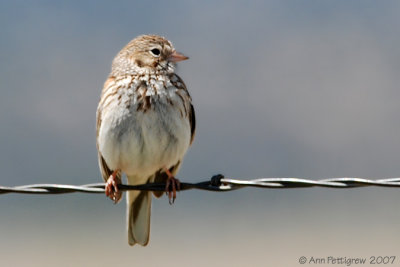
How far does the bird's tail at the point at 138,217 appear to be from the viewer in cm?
686

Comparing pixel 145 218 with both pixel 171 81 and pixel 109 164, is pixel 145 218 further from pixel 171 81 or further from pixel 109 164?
pixel 171 81

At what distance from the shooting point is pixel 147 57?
7.12 meters

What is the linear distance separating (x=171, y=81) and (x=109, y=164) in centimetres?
78

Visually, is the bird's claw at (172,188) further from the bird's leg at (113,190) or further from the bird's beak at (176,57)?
the bird's beak at (176,57)

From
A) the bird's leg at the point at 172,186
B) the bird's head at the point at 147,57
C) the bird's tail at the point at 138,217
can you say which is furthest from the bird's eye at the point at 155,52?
the bird's leg at the point at 172,186

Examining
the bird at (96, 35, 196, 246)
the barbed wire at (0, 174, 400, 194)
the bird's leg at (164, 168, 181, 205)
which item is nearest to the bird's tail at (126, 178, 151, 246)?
the bird at (96, 35, 196, 246)

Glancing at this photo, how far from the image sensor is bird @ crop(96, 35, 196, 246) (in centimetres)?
641

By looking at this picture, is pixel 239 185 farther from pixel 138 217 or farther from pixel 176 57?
pixel 176 57

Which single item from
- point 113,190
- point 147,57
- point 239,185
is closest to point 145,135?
point 113,190

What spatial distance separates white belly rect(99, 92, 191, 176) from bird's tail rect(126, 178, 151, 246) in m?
0.49

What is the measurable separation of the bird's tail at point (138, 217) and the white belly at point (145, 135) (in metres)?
0.49

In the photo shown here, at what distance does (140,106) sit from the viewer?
21.1 ft

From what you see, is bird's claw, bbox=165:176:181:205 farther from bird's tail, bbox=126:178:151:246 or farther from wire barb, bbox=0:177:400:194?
bird's tail, bbox=126:178:151:246

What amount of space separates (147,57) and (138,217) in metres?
1.27
